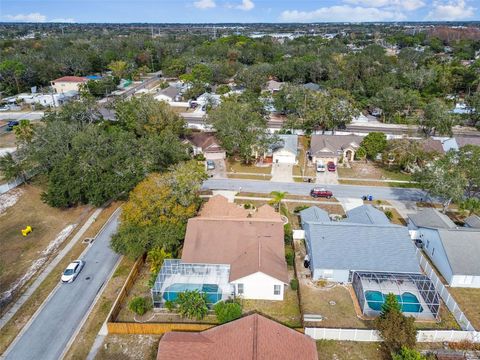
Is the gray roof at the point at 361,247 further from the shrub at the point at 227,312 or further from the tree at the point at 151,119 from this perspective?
the tree at the point at 151,119

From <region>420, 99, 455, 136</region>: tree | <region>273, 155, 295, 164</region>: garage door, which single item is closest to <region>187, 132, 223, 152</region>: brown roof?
<region>273, 155, 295, 164</region>: garage door

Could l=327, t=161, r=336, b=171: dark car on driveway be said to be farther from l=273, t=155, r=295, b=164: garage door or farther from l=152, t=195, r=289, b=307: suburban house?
l=152, t=195, r=289, b=307: suburban house

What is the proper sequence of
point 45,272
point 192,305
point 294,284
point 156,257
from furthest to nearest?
point 45,272 → point 156,257 → point 294,284 → point 192,305

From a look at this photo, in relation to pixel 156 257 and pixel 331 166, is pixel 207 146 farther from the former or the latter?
pixel 156 257

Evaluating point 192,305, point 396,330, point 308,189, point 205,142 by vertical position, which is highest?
point 205,142

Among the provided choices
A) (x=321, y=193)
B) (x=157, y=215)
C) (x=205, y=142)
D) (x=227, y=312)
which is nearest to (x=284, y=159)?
(x=321, y=193)

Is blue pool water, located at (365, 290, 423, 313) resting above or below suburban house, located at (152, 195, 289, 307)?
below

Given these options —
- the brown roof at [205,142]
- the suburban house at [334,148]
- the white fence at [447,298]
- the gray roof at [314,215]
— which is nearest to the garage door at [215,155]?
the brown roof at [205,142]
